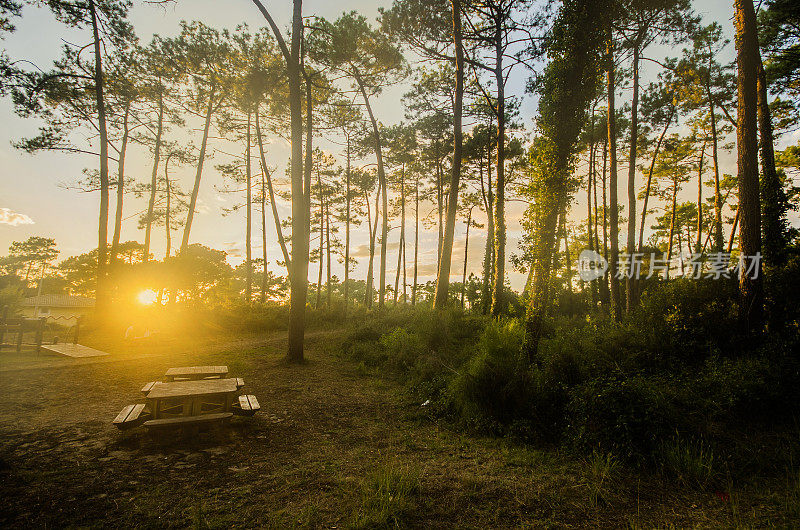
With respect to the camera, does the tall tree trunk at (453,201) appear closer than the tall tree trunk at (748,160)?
No

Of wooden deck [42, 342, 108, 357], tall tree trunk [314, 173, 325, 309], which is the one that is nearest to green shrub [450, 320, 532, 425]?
wooden deck [42, 342, 108, 357]

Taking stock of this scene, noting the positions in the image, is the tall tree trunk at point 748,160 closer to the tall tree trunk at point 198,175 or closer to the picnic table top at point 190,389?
the picnic table top at point 190,389

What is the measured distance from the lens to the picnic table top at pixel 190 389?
416 centimetres

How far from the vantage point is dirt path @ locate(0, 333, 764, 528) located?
2.66 metres

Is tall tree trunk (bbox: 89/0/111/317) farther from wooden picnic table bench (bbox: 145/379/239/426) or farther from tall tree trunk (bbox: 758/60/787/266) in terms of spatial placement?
tall tree trunk (bbox: 758/60/787/266)

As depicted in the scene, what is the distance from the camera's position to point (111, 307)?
13.8 metres

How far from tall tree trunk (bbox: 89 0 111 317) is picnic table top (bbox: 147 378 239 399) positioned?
481 inches

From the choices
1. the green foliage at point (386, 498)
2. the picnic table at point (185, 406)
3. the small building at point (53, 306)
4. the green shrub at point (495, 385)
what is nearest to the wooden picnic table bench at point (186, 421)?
the picnic table at point (185, 406)

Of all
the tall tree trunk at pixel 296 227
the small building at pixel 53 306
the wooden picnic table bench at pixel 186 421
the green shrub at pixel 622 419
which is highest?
the tall tree trunk at pixel 296 227

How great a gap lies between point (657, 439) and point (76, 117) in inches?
799

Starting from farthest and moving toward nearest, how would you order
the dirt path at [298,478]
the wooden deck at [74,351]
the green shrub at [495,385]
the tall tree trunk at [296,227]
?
the tall tree trunk at [296,227] → the wooden deck at [74,351] → the green shrub at [495,385] → the dirt path at [298,478]

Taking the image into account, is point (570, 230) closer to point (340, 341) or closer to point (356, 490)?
point (340, 341)

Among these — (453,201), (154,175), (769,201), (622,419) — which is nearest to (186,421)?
(622,419)

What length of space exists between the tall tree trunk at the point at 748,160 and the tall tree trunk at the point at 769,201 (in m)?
0.97
